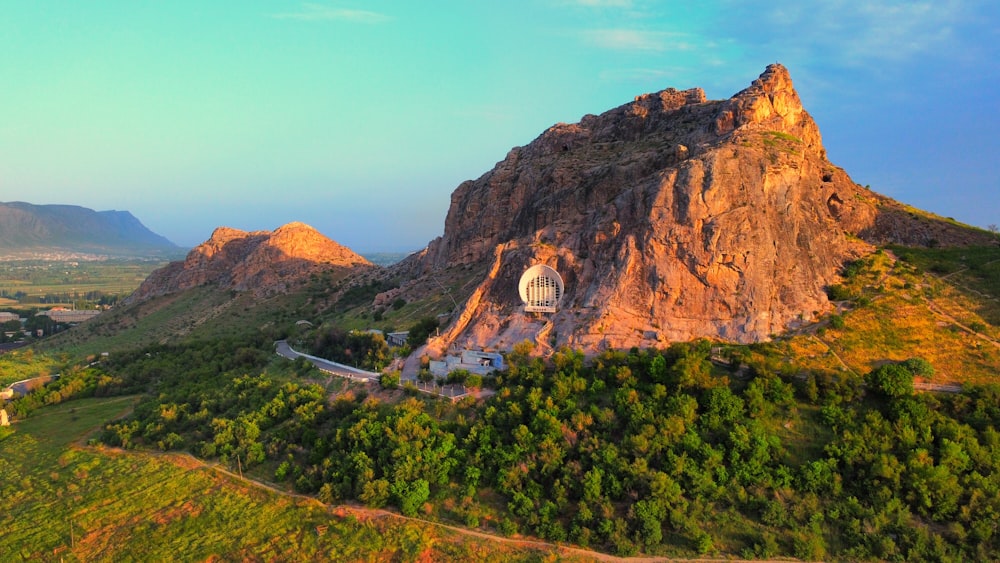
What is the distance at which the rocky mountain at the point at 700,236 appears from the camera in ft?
114

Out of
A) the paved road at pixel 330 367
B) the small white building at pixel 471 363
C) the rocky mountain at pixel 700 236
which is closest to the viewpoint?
the rocky mountain at pixel 700 236

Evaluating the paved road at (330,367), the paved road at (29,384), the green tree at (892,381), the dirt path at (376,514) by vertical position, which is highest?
the green tree at (892,381)

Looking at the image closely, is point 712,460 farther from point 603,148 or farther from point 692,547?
point 603,148

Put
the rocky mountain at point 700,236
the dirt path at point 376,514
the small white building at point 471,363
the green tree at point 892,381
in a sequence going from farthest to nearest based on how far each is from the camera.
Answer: the small white building at point 471,363, the rocky mountain at point 700,236, the green tree at point 892,381, the dirt path at point 376,514

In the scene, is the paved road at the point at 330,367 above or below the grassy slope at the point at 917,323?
below

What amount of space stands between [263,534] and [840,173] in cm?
4473

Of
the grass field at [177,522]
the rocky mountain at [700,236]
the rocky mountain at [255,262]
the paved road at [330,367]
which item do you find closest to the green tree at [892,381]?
the rocky mountain at [700,236]

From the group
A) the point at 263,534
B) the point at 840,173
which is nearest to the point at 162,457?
the point at 263,534

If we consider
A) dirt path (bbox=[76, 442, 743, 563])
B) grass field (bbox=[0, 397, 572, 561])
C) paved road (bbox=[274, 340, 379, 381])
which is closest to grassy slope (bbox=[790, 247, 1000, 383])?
dirt path (bbox=[76, 442, 743, 563])

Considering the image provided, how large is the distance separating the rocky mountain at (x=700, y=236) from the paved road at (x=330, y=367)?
575 centimetres

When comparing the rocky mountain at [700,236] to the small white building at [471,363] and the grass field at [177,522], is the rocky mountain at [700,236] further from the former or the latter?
the grass field at [177,522]

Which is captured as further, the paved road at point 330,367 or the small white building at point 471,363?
the paved road at point 330,367

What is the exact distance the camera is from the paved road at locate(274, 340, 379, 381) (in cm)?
4153

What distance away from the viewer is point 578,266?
39188 mm
